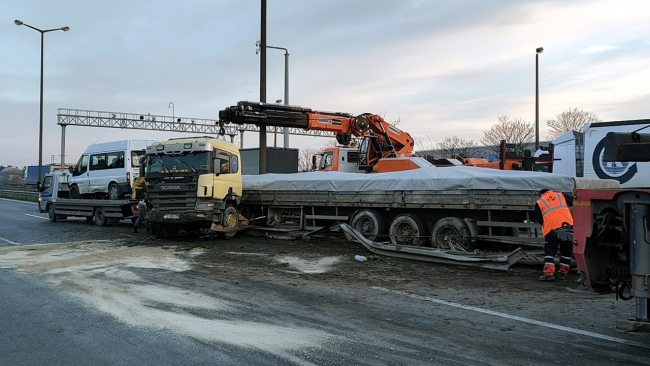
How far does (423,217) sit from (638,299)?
7.18 m

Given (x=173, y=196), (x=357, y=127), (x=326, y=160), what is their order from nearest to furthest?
(x=173, y=196)
(x=357, y=127)
(x=326, y=160)

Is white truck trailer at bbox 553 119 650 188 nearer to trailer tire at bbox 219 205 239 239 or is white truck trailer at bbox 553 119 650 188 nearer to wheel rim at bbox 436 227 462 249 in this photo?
wheel rim at bbox 436 227 462 249

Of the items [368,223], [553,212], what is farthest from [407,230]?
[553,212]

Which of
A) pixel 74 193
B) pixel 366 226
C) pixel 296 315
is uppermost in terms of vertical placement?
pixel 74 193

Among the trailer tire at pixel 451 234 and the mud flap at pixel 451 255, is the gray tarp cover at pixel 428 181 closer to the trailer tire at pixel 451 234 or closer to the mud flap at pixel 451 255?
the trailer tire at pixel 451 234

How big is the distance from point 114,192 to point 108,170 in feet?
3.00

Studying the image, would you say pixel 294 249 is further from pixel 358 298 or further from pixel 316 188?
pixel 358 298

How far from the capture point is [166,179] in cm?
1398

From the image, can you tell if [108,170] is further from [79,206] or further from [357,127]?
[357,127]

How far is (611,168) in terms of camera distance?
54.7ft

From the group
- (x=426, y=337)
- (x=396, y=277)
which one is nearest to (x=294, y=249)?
(x=396, y=277)

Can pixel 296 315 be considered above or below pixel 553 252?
below

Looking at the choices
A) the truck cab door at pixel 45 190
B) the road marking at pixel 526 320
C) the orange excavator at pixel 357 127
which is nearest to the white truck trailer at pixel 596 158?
the orange excavator at pixel 357 127

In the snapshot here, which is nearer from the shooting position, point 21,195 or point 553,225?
point 553,225
